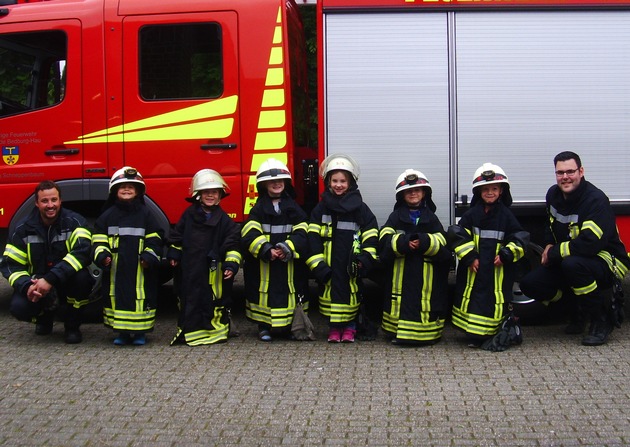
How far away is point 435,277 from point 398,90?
154 cm

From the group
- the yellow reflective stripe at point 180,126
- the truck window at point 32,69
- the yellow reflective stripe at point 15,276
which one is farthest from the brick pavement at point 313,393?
the truck window at point 32,69

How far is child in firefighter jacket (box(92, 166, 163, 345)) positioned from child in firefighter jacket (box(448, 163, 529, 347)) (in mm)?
2336

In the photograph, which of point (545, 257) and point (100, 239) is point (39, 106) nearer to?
point (100, 239)

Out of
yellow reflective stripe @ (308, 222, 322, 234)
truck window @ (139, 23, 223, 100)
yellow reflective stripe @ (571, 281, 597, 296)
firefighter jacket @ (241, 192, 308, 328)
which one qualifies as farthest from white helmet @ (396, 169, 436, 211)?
truck window @ (139, 23, 223, 100)

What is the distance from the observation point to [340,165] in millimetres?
6156

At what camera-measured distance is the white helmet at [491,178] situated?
6035mm

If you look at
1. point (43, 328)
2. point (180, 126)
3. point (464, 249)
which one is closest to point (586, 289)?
point (464, 249)

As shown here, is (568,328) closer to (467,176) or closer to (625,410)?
(467,176)

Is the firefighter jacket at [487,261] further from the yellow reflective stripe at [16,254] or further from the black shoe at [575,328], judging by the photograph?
the yellow reflective stripe at [16,254]

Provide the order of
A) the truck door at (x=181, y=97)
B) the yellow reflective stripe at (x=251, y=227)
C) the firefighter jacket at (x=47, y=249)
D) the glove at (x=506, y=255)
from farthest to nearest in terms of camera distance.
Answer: the truck door at (x=181, y=97) < the yellow reflective stripe at (x=251, y=227) < the firefighter jacket at (x=47, y=249) < the glove at (x=506, y=255)

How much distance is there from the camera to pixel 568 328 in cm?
648

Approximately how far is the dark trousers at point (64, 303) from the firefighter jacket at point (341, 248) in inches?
69.0

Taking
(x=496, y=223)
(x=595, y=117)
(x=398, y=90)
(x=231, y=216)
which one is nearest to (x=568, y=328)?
(x=496, y=223)

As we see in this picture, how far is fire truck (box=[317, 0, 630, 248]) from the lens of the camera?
643 centimetres
